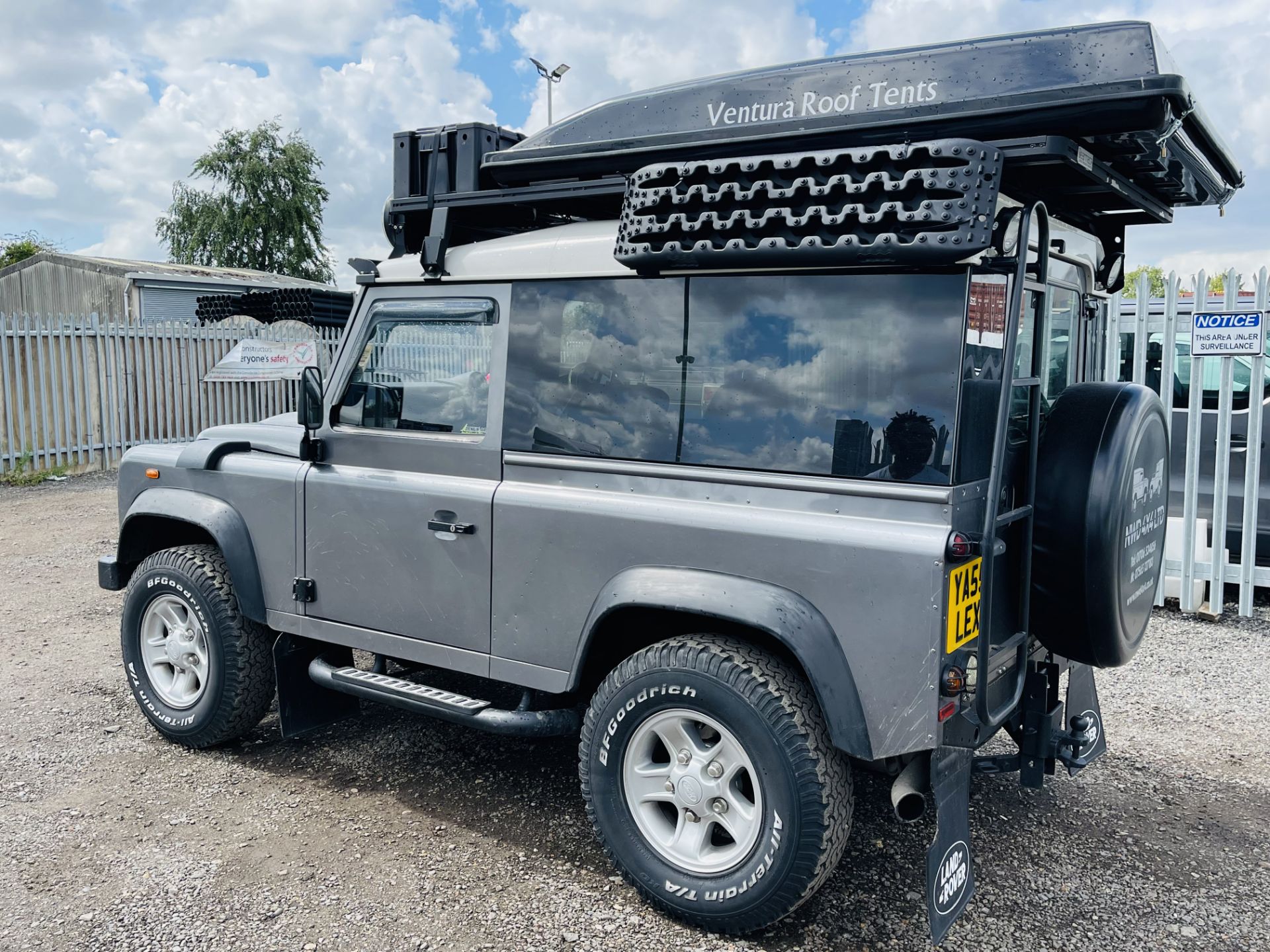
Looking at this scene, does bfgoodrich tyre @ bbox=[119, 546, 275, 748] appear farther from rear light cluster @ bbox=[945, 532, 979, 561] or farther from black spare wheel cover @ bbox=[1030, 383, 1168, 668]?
black spare wheel cover @ bbox=[1030, 383, 1168, 668]

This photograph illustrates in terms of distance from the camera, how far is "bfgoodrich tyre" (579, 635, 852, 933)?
297 cm

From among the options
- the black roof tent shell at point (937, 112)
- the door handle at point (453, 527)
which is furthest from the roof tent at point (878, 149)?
the door handle at point (453, 527)

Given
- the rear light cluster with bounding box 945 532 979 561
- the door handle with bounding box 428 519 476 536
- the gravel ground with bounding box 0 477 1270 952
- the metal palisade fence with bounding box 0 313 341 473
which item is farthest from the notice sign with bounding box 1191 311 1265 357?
the metal palisade fence with bounding box 0 313 341 473

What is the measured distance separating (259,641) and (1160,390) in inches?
227

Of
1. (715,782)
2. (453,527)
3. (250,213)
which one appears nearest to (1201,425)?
(715,782)

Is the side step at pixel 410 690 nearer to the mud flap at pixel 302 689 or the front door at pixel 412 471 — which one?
the front door at pixel 412 471

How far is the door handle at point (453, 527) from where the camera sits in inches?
145

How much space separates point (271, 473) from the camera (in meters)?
4.29

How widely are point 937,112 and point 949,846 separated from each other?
2129 mm

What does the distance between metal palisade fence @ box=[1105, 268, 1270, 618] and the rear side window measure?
420 centimetres

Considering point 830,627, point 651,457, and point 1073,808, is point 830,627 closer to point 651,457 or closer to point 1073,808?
point 651,457

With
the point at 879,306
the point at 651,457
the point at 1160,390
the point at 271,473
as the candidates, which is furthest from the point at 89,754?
the point at 1160,390

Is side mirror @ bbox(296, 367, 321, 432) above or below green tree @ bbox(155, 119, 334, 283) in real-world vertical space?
below

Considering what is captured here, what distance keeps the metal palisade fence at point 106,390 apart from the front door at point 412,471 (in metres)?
9.78
